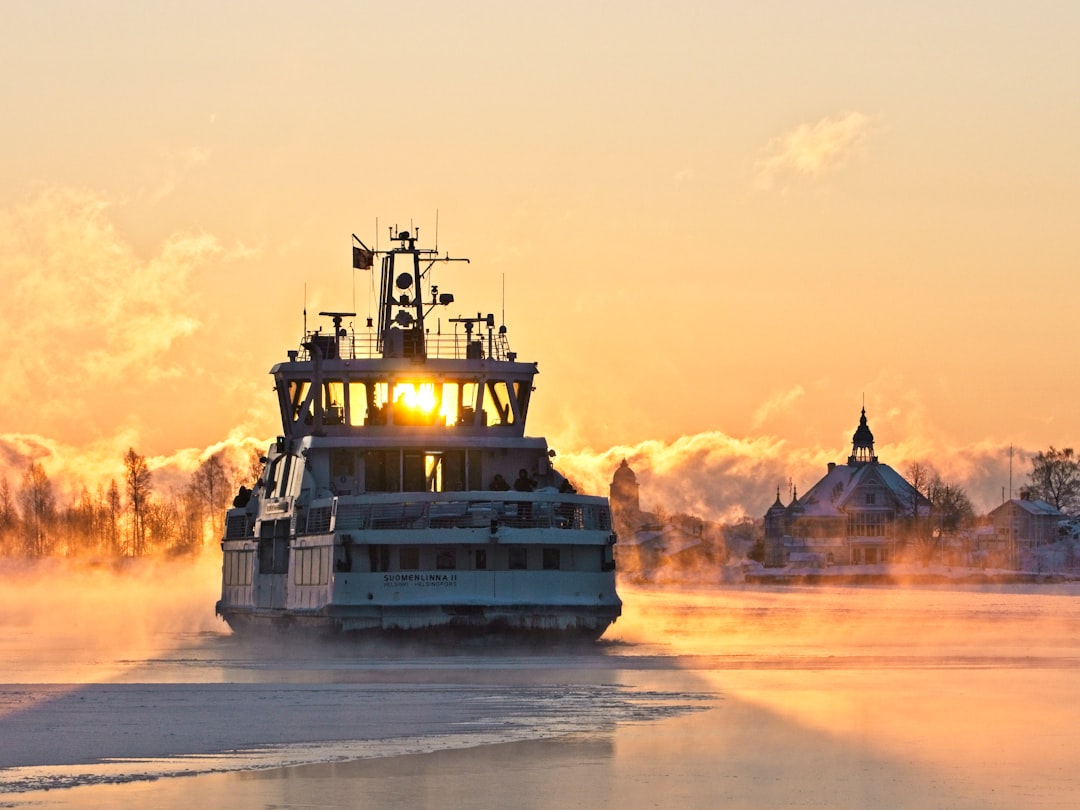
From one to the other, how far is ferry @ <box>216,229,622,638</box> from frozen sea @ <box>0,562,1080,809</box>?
1.20 meters

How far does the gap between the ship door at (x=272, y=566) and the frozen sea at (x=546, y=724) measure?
243 centimetres

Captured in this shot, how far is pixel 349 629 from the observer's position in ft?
175

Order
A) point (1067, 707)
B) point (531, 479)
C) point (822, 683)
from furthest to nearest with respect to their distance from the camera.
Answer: point (531, 479) → point (822, 683) → point (1067, 707)

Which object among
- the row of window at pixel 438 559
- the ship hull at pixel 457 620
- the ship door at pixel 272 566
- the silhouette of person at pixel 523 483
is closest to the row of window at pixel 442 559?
the row of window at pixel 438 559

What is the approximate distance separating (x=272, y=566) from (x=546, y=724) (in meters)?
30.9

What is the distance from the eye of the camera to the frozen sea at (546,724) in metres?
24.9

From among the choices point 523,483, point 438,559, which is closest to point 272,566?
point 523,483

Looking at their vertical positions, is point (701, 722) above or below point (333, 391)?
below

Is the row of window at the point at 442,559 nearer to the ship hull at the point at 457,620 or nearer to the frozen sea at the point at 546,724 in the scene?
the ship hull at the point at 457,620

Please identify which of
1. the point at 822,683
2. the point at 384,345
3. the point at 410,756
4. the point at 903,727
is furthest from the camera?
the point at 384,345

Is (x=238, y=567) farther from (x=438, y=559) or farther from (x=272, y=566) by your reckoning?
(x=438, y=559)

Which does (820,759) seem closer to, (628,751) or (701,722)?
(628,751)

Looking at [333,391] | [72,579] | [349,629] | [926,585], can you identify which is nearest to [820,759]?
[349,629]

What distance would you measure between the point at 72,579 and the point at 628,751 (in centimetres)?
12304
